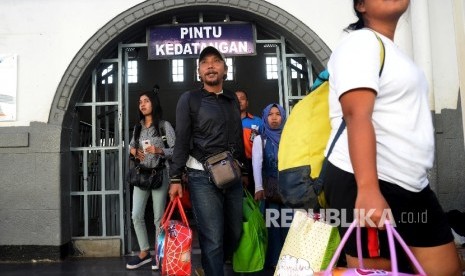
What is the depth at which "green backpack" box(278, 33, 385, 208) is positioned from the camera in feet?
5.41

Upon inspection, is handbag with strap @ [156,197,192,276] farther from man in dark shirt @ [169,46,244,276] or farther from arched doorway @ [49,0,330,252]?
arched doorway @ [49,0,330,252]

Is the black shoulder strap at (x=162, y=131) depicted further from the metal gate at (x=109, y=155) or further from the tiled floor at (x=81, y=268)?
the tiled floor at (x=81, y=268)

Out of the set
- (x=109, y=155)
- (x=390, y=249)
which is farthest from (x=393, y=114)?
(x=109, y=155)

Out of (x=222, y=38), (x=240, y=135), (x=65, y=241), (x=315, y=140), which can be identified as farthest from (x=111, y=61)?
(x=315, y=140)

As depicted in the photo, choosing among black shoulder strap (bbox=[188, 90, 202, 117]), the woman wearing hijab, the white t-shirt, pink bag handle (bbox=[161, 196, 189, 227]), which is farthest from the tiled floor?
the white t-shirt

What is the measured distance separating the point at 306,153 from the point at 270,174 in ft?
8.57

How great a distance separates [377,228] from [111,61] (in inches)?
187

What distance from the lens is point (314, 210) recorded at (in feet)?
5.55

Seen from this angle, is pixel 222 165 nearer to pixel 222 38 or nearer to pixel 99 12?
pixel 222 38

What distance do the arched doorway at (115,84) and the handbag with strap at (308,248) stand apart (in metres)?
3.82

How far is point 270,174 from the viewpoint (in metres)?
4.27

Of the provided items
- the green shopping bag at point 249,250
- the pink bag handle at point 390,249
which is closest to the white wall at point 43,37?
the green shopping bag at point 249,250

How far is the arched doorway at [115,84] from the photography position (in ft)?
16.6

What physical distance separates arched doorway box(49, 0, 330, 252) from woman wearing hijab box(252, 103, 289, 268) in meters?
1.09
